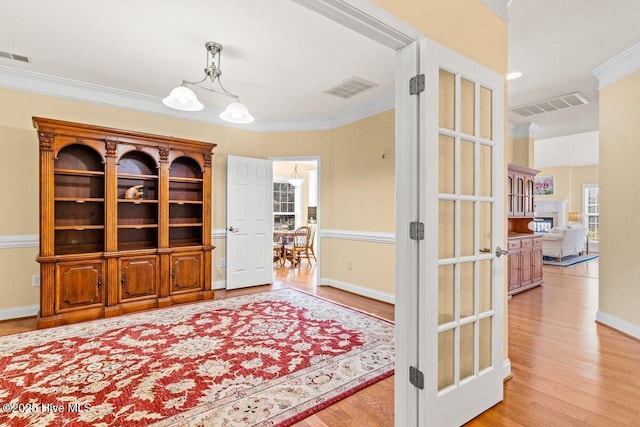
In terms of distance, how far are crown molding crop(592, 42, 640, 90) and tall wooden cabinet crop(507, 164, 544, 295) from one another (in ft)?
5.06

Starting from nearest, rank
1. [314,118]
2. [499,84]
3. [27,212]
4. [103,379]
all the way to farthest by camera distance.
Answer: [499,84] < [103,379] < [27,212] < [314,118]

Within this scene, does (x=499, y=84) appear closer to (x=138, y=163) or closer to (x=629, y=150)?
(x=629, y=150)

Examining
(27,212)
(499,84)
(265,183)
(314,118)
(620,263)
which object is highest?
(314,118)

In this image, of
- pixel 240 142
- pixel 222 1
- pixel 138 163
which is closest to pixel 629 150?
pixel 222 1

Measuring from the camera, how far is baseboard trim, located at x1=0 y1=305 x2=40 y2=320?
3592mm

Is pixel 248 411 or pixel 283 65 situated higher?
pixel 283 65

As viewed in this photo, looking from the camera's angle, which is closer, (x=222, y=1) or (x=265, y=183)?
(x=222, y=1)

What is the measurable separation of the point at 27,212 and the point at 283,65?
3.40m

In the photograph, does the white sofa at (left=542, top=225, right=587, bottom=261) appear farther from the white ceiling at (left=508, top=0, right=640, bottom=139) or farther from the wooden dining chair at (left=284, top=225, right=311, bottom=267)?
the wooden dining chair at (left=284, top=225, right=311, bottom=267)

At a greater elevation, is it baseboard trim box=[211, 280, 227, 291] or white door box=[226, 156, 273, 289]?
white door box=[226, 156, 273, 289]

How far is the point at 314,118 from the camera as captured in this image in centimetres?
524

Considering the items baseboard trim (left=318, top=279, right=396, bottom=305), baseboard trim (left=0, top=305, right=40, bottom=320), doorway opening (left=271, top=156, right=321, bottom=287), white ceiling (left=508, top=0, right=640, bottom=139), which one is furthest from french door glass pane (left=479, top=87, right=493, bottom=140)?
doorway opening (left=271, top=156, right=321, bottom=287)

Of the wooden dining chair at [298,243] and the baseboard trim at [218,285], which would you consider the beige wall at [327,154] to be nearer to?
the baseboard trim at [218,285]

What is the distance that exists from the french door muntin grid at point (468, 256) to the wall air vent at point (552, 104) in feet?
11.4
